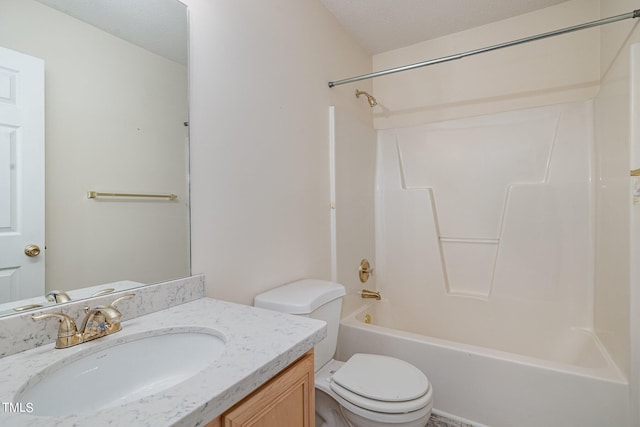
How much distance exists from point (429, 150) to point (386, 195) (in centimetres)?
49

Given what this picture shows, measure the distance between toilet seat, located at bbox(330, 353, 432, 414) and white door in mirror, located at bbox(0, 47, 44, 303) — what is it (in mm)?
1111

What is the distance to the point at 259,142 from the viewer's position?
142cm

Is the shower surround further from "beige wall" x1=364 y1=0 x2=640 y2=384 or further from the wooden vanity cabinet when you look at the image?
the wooden vanity cabinet

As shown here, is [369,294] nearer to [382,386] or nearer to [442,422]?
[442,422]

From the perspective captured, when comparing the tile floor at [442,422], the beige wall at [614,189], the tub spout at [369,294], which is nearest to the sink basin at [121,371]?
the tile floor at [442,422]

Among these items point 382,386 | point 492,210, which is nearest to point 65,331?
point 382,386

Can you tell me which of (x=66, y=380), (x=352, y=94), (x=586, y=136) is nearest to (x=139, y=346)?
(x=66, y=380)

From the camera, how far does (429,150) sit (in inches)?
93.7

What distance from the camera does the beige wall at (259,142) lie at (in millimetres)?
1178

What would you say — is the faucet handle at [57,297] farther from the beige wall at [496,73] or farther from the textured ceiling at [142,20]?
the beige wall at [496,73]

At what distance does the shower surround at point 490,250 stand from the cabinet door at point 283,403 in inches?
40.9

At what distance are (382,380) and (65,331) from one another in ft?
3.72

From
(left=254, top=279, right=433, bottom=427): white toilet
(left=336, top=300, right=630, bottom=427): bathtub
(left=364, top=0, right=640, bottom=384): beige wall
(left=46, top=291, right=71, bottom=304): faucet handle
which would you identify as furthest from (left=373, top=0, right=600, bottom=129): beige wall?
(left=46, top=291, right=71, bottom=304): faucet handle

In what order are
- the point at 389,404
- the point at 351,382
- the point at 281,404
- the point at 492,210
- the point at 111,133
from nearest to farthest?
the point at 281,404, the point at 111,133, the point at 389,404, the point at 351,382, the point at 492,210
